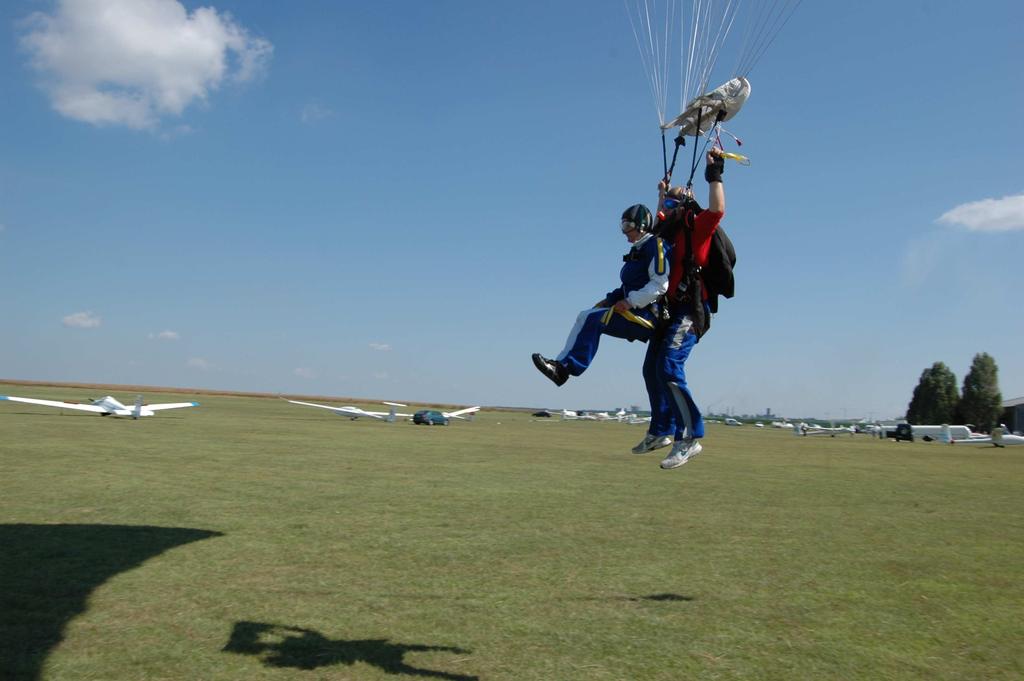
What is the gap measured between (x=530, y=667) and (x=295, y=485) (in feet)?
45.8

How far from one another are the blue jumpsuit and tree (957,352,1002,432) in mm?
106271

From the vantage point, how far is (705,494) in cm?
2158

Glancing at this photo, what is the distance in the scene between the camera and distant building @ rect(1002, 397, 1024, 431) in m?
95.7

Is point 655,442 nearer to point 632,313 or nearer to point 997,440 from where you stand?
point 632,313

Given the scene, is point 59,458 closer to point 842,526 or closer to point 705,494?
point 705,494

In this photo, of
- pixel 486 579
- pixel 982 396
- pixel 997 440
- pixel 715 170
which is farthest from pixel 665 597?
pixel 982 396

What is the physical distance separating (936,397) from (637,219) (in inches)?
4305

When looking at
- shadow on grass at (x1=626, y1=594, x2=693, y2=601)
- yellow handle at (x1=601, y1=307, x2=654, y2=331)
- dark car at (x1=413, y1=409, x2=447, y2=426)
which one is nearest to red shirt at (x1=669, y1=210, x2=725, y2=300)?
yellow handle at (x1=601, y1=307, x2=654, y2=331)

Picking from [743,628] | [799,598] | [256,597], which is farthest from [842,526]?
[256,597]

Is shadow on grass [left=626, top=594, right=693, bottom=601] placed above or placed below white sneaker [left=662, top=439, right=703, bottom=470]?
below

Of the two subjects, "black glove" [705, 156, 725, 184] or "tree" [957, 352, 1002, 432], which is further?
"tree" [957, 352, 1002, 432]

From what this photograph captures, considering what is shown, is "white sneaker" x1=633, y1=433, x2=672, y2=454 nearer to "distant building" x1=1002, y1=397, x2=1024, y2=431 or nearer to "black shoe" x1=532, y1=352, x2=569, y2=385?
"black shoe" x1=532, y1=352, x2=569, y2=385

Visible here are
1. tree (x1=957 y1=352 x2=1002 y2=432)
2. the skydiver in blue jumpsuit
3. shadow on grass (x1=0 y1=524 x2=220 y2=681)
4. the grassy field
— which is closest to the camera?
the skydiver in blue jumpsuit

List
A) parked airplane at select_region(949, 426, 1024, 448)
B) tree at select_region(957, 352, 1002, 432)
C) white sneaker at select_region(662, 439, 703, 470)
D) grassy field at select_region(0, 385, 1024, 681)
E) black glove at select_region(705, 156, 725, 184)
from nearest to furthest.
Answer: black glove at select_region(705, 156, 725, 184), white sneaker at select_region(662, 439, 703, 470), grassy field at select_region(0, 385, 1024, 681), parked airplane at select_region(949, 426, 1024, 448), tree at select_region(957, 352, 1002, 432)
